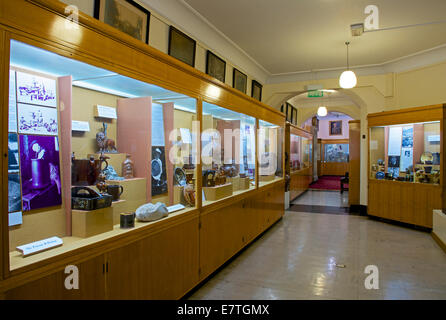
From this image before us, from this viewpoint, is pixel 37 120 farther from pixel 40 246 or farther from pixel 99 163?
pixel 40 246

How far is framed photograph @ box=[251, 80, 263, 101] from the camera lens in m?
7.24

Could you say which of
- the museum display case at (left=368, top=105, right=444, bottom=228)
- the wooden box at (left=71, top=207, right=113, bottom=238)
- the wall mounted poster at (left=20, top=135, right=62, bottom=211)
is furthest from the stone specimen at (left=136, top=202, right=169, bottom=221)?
the museum display case at (left=368, top=105, right=444, bottom=228)

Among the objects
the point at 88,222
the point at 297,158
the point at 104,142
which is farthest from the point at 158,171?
the point at 297,158

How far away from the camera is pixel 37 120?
1777 millimetres

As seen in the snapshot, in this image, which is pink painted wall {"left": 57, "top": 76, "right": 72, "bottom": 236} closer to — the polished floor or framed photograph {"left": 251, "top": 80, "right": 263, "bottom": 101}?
the polished floor

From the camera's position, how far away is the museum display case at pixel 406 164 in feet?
18.5

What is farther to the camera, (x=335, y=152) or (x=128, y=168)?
(x=335, y=152)

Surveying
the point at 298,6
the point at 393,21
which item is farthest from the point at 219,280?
the point at 393,21

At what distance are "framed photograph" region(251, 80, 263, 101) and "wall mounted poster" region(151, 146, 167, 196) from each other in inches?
191

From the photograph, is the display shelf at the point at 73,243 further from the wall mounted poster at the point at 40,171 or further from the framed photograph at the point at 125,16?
the framed photograph at the point at 125,16

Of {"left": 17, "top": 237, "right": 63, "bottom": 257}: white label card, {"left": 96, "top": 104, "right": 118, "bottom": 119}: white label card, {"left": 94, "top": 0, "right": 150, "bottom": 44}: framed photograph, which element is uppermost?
{"left": 94, "top": 0, "right": 150, "bottom": 44}: framed photograph

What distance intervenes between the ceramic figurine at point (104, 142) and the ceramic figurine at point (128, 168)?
0.13 metres

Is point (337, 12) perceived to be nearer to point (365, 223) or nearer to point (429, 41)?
point (429, 41)

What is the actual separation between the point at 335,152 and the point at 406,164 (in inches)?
534
